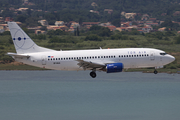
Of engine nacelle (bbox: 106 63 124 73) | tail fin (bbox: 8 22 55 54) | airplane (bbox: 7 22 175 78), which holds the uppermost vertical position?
tail fin (bbox: 8 22 55 54)

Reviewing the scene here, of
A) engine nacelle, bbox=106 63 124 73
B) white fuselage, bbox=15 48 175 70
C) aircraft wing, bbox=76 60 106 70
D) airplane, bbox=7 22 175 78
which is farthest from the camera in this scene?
white fuselage, bbox=15 48 175 70

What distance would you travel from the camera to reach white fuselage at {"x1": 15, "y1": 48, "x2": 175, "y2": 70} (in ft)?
268

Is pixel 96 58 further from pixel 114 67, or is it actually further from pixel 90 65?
pixel 114 67

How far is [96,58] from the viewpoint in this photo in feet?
268

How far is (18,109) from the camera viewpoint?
11962 centimetres

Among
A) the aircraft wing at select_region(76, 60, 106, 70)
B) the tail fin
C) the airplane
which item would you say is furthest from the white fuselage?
the tail fin

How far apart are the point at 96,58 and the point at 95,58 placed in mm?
217

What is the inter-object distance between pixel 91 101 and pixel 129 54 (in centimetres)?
4712

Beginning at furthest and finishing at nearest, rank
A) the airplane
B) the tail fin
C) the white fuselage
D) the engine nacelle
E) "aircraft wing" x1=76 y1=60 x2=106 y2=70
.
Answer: the tail fin → the white fuselage → the airplane → the engine nacelle → "aircraft wing" x1=76 y1=60 x2=106 y2=70

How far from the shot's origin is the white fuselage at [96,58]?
81.8 m

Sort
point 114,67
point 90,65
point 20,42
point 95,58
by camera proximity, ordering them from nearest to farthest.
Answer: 1. point 114,67
2. point 95,58
3. point 90,65
4. point 20,42

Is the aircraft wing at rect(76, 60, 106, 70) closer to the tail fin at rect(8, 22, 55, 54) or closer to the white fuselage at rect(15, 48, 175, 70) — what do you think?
the white fuselage at rect(15, 48, 175, 70)

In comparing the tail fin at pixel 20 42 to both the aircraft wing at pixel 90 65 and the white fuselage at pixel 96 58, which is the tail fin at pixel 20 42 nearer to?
the white fuselage at pixel 96 58

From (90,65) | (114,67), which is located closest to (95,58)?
(90,65)
